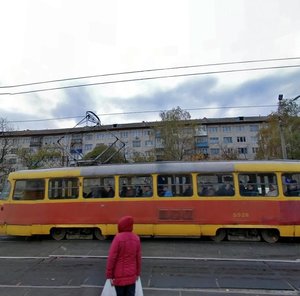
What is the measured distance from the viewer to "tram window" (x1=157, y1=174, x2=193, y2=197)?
435 inches

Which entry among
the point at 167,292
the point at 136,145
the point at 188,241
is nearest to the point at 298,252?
the point at 188,241

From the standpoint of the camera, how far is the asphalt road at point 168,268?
625 cm

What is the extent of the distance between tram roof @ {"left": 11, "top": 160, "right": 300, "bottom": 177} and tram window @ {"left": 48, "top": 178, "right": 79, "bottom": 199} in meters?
0.23

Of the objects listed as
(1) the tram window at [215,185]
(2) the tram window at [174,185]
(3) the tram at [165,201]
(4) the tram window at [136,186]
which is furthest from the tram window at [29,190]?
(1) the tram window at [215,185]

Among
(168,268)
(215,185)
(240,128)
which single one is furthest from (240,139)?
(168,268)

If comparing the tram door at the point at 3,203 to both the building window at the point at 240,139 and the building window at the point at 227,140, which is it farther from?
the building window at the point at 240,139

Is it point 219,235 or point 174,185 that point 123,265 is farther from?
point 219,235

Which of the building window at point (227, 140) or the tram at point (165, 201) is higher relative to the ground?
the building window at point (227, 140)

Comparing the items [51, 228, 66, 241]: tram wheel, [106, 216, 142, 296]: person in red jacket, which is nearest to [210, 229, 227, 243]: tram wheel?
[51, 228, 66, 241]: tram wheel

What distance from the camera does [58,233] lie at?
39.0 ft

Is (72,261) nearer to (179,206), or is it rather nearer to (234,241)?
(179,206)

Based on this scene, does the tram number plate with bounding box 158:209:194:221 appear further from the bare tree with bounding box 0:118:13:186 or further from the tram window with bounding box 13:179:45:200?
the bare tree with bounding box 0:118:13:186

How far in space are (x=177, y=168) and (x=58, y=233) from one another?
4953 mm

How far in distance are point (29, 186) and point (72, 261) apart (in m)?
4.63
